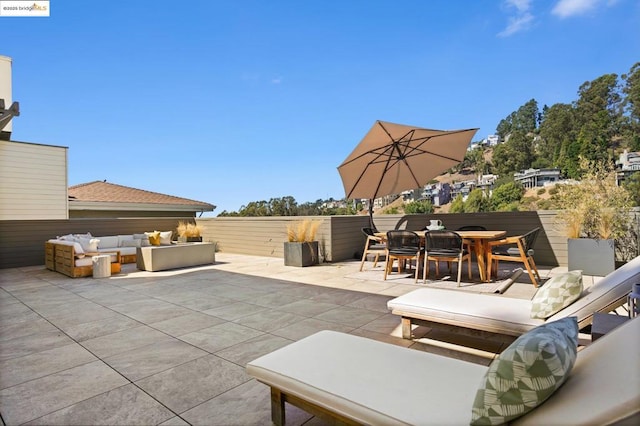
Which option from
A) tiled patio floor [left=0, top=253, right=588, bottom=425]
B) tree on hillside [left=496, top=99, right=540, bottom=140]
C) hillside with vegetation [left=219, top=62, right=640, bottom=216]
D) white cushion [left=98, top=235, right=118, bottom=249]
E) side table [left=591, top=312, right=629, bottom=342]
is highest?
tree on hillside [left=496, top=99, right=540, bottom=140]

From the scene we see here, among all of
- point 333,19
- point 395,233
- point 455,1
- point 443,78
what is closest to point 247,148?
point 443,78

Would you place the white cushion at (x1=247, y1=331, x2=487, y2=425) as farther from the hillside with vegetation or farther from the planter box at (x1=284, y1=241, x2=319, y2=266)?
the hillside with vegetation

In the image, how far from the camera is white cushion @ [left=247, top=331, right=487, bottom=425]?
1.25 metres

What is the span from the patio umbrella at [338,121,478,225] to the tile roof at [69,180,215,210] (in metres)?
9.90

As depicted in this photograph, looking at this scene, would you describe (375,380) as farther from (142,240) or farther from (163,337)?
(142,240)

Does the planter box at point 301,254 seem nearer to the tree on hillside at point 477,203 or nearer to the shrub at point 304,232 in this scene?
the shrub at point 304,232

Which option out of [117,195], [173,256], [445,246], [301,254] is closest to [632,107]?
[445,246]

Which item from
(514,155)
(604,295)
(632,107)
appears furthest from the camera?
(514,155)

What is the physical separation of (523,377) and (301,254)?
5.98 m

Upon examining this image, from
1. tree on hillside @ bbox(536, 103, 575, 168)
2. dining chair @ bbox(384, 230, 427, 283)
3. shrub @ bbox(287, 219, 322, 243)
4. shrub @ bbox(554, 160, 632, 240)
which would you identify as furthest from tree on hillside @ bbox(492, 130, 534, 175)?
dining chair @ bbox(384, 230, 427, 283)

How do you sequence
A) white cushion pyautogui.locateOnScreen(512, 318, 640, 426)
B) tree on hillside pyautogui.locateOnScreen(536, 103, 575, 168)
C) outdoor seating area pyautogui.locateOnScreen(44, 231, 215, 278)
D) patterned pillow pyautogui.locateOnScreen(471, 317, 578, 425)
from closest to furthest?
white cushion pyautogui.locateOnScreen(512, 318, 640, 426)
patterned pillow pyautogui.locateOnScreen(471, 317, 578, 425)
outdoor seating area pyautogui.locateOnScreen(44, 231, 215, 278)
tree on hillside pyautogui.locateOnScreen(536, 103, 575, 168)

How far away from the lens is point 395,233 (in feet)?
A: 17.4

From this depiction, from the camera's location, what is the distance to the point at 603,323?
6.13 feet

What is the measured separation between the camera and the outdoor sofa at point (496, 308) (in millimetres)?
2133
